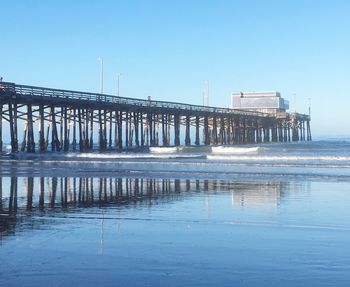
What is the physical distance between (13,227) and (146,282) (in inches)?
159

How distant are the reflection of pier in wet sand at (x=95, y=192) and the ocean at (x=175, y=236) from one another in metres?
0.03

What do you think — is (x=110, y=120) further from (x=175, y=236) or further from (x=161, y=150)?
(x=175, y=236)

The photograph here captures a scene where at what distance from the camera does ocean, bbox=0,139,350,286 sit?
5.96 metres

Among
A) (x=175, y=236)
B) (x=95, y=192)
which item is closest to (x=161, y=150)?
(x=95, y=192)

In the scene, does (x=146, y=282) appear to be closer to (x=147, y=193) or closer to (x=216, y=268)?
(x=216, y=268)

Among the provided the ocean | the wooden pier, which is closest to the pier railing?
the wooden pier

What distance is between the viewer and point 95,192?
49.0ft

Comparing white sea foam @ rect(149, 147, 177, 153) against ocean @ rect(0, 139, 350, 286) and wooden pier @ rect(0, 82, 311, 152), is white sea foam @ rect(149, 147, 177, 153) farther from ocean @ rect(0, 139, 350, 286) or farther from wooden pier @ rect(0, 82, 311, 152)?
ocean @ rect(0, 139, 350, 286)

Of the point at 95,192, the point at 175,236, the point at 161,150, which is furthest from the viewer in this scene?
the point at 161,150

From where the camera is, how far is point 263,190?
15211mm

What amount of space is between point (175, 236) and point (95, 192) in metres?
7.10

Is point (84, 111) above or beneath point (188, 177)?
above

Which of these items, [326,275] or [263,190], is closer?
[326,275]

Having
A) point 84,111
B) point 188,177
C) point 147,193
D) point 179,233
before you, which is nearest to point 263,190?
point 147,193
